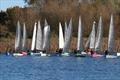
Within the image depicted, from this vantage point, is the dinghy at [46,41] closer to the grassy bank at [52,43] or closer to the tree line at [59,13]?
the grassy bank at [52,43]

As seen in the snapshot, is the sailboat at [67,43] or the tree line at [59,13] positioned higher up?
the tree line at [59,13]

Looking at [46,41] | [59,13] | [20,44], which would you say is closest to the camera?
[46,41]

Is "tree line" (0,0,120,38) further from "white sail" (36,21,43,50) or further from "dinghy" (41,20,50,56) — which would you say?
"white sail" (36,21,43,50)

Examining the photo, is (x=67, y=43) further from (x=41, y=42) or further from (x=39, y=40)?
(x=39, y=40)

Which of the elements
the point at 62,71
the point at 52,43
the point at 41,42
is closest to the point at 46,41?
the point at 41,42

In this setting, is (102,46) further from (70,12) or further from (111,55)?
(70,12)

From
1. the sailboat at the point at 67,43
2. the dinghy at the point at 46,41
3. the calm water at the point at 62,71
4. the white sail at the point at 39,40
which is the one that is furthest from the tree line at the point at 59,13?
the calm water at the point at 62,71

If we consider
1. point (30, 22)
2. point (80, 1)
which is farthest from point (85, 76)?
point (80, 1)

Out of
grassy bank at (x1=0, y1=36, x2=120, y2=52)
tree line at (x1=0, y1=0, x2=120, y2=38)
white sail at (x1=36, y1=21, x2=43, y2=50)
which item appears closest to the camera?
white sail at (x1=36, y1=21, x2=43, y2=50)

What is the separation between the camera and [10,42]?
5340 inches

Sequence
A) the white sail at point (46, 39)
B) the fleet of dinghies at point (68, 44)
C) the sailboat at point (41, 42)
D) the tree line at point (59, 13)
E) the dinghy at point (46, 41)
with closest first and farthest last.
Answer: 1. the fleet of dinghies at point (68, 44)
2. the dinghy at point (46, 41)
3. the sailboat at point (41, 42)
4. the white sail at point (46, 39)
5. the tree line at point (59, 13)

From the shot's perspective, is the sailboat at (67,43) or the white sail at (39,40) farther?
the white sail at (39,40)

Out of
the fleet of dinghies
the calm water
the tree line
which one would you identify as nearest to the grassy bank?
the fleet of dinghies

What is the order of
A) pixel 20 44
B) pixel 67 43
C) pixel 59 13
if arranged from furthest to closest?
pixel 59 13
pixel 20 44
pixel 67 43
